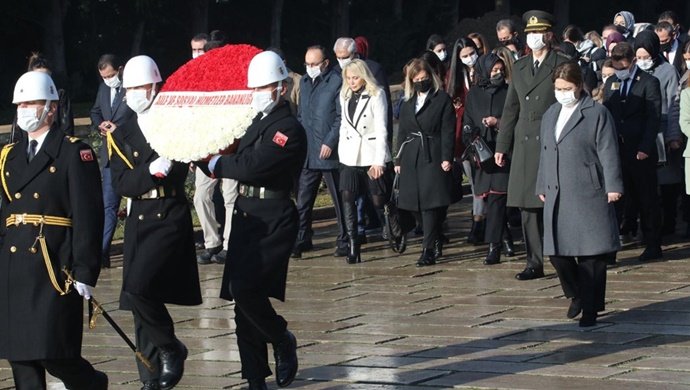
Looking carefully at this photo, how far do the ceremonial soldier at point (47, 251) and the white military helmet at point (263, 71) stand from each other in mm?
968

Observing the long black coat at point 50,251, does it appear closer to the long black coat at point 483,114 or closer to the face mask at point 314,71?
the long black coat at point 483,114

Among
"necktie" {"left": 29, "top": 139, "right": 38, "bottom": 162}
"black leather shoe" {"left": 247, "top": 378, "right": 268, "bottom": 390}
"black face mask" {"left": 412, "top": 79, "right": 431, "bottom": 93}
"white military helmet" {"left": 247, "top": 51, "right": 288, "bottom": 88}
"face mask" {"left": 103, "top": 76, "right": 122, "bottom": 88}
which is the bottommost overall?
"black leather shoe" {"left": 247, "top": 378, "right": 268, "bottom": 390}

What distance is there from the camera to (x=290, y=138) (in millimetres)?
8508

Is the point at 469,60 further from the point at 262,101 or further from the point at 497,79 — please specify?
the point at 262,101

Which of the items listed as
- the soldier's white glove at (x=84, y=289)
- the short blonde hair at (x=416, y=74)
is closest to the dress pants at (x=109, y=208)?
the short blonde hair at (x=416, y=74)

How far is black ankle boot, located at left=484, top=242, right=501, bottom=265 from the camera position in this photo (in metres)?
13.4

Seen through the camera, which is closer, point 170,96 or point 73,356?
point 73,356

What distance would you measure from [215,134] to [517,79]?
444 centimetres

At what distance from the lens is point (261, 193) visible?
8578mm

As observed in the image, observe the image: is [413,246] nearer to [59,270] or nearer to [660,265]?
[660,265]

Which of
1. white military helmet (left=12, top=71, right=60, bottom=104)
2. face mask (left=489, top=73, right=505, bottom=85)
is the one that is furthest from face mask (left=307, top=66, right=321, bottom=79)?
white military helmet (left=12, top=71, right=60, bottom=104)

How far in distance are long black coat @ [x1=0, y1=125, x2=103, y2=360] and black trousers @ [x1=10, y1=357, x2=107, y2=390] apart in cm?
8

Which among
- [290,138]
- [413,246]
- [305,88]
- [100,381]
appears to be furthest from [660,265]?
[100,381]

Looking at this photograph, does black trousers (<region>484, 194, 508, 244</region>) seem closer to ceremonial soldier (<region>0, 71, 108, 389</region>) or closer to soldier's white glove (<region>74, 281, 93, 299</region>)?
ceremonial soldier (<region>0, 71, 108, 389</region>)
